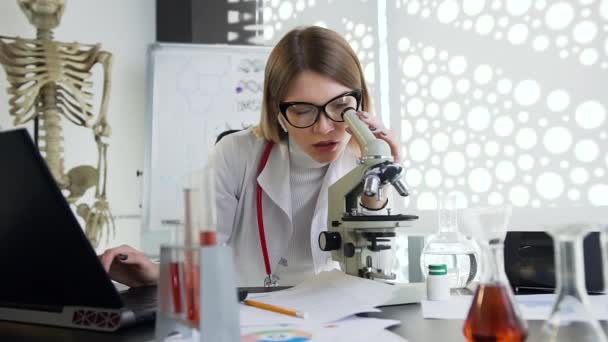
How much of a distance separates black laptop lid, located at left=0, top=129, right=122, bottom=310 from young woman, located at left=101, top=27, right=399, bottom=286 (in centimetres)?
72

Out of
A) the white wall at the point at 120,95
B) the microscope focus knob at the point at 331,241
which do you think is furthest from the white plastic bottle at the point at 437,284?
the white wall at the point at 120,95

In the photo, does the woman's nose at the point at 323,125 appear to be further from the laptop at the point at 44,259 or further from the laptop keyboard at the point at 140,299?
the laptop at the point at 44,259

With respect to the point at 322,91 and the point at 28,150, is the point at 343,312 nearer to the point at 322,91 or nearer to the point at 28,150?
the point at 28,150

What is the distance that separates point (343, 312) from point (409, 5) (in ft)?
7.49

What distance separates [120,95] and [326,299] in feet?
9.17

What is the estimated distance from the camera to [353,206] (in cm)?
124

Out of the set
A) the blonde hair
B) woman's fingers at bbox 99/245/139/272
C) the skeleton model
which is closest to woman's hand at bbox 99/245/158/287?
woman's fingers at bbox 99/245/139/272

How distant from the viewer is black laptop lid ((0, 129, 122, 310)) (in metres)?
0.74

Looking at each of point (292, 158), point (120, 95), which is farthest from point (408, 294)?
point (120, 95)

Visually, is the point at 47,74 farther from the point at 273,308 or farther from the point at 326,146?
the point at 273,308

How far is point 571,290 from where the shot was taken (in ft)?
1.84

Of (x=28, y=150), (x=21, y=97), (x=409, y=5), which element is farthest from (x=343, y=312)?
(x=21, y=97)

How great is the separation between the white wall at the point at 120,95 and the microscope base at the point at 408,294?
2511mm

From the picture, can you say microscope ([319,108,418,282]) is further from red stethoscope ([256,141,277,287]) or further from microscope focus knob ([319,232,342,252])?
red stethoscope ([256,141,277,287])
